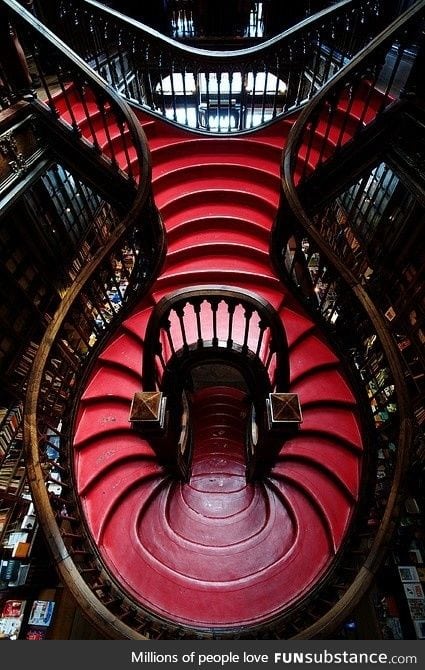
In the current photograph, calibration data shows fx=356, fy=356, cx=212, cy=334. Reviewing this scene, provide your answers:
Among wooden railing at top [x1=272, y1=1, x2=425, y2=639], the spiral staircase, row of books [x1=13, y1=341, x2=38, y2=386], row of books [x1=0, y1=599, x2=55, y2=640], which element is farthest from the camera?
row of books [x1=13, y1=341, x2=38, y2=386]

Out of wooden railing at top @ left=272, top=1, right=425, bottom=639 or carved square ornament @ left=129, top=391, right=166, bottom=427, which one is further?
carved square ornament @ left=129, top=391, right=166, bottom=427

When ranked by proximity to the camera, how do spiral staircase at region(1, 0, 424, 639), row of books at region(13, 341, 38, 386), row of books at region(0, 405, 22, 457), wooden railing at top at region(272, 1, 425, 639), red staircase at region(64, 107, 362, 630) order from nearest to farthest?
wooden railing at top at region(272, 1, 425, 639)
spiral staircase at region(1, 0, 424, 639)
red staircase at region(64, 107, 362, 630)
row of books at region(0, 405, 22, 457)
row of books at region(13, 341, 38, 386)

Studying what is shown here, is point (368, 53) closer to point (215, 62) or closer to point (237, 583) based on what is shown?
point (215, 62)

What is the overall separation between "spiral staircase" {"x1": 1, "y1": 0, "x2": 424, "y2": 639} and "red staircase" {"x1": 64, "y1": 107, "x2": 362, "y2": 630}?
14 millimetres

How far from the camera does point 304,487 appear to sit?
2.86 metres

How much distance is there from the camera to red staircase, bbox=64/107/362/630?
257 centimetres

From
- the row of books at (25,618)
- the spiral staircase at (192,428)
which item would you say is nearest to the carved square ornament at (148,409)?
the spiral staircase at (192,428)

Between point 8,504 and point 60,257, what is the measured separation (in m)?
2.76

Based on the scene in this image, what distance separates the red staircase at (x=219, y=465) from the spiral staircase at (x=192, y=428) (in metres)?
0.01

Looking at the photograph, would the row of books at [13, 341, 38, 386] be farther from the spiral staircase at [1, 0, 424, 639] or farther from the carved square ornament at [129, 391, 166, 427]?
the carved square ornament at [129, 391, 166, 427]

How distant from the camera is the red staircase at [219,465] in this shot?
8.42ft

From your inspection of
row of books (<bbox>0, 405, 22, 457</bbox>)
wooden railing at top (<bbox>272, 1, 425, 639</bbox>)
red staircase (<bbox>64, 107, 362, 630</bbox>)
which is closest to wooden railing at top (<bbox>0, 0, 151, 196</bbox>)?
red staircase (<bbox>64, 107, 362, 630</bbox>)

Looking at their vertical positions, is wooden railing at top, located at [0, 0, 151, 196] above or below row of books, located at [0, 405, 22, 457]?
above

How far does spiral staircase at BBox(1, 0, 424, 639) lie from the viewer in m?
2.32
